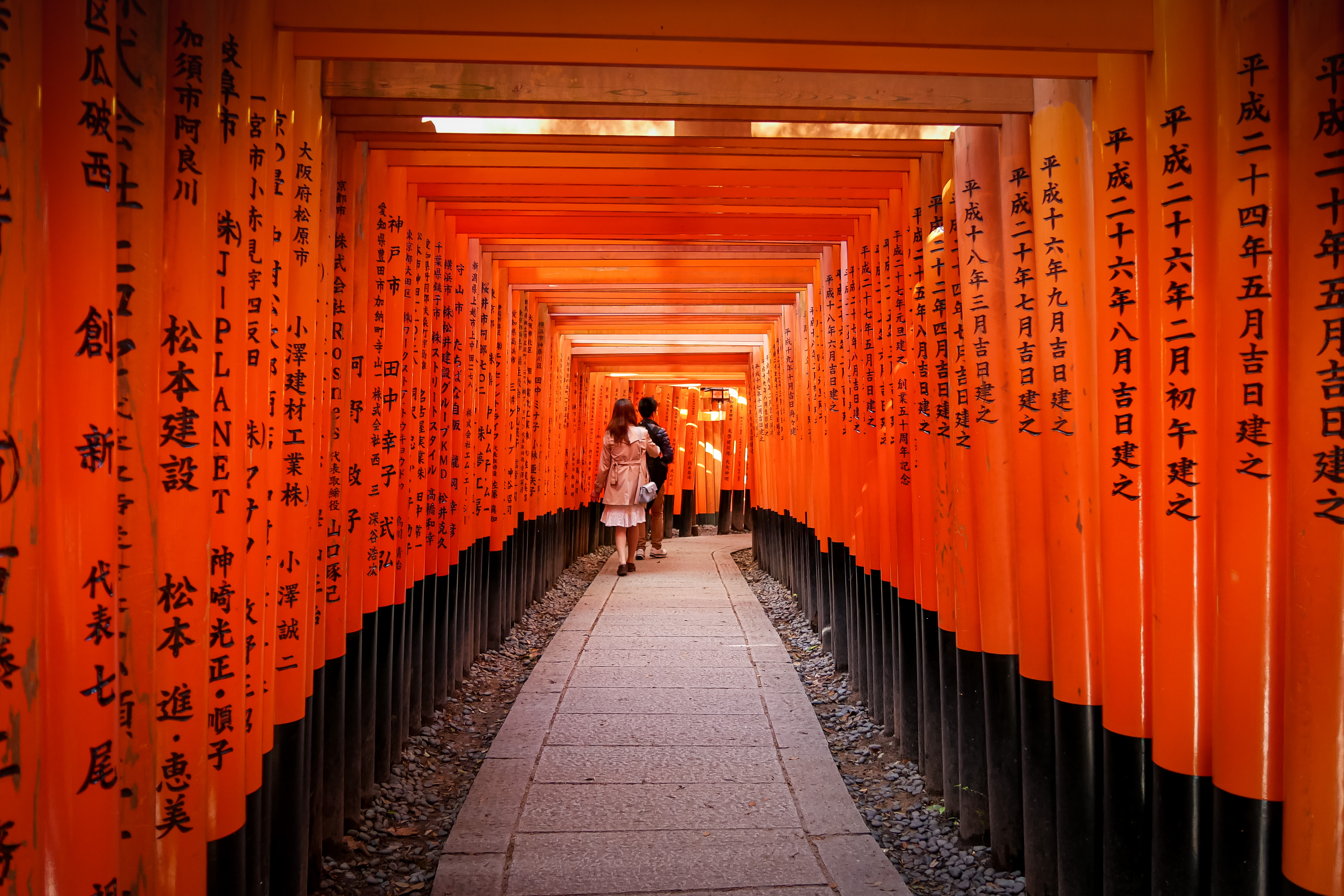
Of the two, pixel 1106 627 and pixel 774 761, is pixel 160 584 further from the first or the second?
pixel 774 761

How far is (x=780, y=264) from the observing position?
615cm

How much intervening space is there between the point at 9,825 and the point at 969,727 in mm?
2846

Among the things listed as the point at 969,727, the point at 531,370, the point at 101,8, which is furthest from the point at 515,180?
the point at 531,370

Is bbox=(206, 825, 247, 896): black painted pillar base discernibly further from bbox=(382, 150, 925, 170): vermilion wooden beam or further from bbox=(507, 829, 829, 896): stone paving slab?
bbox=(382, 150, 925, 170): vermilion wooden beam

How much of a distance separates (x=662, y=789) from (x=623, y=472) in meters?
5.48

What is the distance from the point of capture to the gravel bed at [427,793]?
285 centimetres

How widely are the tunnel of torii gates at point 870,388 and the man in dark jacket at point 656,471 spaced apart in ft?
16.8

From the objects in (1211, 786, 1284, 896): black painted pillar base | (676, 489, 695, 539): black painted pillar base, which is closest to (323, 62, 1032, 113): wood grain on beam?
(1211, 786, 1284, 896): black painted pillar base

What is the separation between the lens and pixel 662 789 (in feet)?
11.1

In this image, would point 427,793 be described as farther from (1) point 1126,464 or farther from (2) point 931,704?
(1) point 1126,464

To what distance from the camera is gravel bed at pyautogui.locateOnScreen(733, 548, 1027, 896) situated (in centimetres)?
277

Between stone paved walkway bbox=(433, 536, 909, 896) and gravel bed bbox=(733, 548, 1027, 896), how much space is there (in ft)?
0.40

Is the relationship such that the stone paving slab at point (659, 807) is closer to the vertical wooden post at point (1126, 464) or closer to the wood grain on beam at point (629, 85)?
the vertical wooden post at point (1126, 464)

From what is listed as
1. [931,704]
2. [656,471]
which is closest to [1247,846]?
[931,704]
